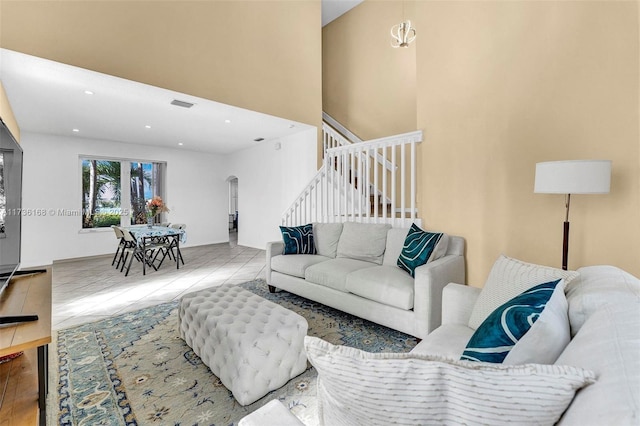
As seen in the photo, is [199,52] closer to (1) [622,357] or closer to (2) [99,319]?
(2) [99,319]

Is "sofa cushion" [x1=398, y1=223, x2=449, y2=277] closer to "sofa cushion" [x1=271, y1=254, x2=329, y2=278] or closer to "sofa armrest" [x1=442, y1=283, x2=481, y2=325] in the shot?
"sofa armrest" [x1=442, y1=283, x2=481, y2=325]

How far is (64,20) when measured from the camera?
2.96 m

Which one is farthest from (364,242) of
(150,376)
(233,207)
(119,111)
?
(233,207)

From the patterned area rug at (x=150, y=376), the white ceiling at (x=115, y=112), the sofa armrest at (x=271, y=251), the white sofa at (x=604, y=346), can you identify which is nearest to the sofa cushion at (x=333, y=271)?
the patterned area rug at (x=150, y=376)

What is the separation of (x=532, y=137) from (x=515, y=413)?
112 inches

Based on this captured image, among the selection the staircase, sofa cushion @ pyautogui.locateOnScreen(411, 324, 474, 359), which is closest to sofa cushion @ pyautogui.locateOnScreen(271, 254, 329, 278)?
the staircase

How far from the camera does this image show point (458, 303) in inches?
70.1

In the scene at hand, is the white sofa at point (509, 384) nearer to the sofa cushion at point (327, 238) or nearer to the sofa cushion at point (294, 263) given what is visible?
the sofa cushion at point (294, 263)

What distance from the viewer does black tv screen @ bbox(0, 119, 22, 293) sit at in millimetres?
1779

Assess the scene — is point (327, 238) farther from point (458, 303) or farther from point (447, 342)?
point (447, 342)

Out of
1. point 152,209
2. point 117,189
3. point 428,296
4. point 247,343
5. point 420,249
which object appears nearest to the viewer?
point 247,343

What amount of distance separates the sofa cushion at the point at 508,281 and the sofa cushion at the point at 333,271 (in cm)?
134

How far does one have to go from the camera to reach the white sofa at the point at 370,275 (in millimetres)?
2316

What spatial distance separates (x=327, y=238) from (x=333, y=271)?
833 millimetres
